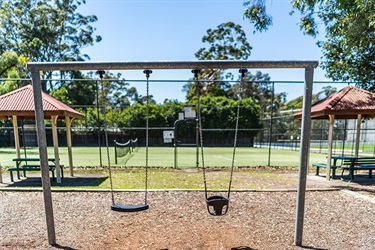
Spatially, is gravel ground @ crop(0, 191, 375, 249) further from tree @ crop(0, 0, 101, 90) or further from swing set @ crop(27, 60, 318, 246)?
tree @ crop(0, 0, 101, 90)

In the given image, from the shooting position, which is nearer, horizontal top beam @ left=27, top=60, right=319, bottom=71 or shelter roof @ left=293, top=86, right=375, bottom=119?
horizontal top beam @ left=27, top=60, right=319, bottom=71

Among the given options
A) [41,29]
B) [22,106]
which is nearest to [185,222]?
[22,106]

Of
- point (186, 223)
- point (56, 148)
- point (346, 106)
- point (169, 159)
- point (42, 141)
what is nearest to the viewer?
point (42, 141)

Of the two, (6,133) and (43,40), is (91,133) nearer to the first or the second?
(6,133)

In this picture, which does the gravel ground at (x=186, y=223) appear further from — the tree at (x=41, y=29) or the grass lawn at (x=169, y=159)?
the tree at (x=41, y=29)

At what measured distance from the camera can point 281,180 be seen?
7168mm

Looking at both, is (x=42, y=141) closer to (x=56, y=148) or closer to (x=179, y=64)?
(x=179, y=64)

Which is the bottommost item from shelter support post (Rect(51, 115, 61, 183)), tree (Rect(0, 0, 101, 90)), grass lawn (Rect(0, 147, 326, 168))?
grass lawn (Rect(0, 147, 326, 168))

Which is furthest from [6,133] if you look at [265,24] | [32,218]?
[265,24]

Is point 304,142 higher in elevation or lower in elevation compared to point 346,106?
lower

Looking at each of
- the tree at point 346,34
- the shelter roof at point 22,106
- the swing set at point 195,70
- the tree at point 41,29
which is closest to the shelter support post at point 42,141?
the swing set at point 195,70

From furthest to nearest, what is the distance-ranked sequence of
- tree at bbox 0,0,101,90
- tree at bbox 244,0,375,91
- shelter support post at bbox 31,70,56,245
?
1. tree at bbox 0,0,101,90
2. tree at bbox 244,0,375,91
3. shelter support post at bbox 31,70,56,245

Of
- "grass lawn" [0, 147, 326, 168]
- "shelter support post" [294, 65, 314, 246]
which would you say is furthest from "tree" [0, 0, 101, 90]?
"shelter support post" [294, 65, 314, 246]

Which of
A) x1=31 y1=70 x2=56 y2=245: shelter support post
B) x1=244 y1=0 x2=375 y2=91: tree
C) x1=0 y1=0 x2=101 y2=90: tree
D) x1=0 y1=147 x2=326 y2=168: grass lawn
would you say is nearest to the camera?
x1=31 y1=70 x2=56 y2=245: shelter support post
